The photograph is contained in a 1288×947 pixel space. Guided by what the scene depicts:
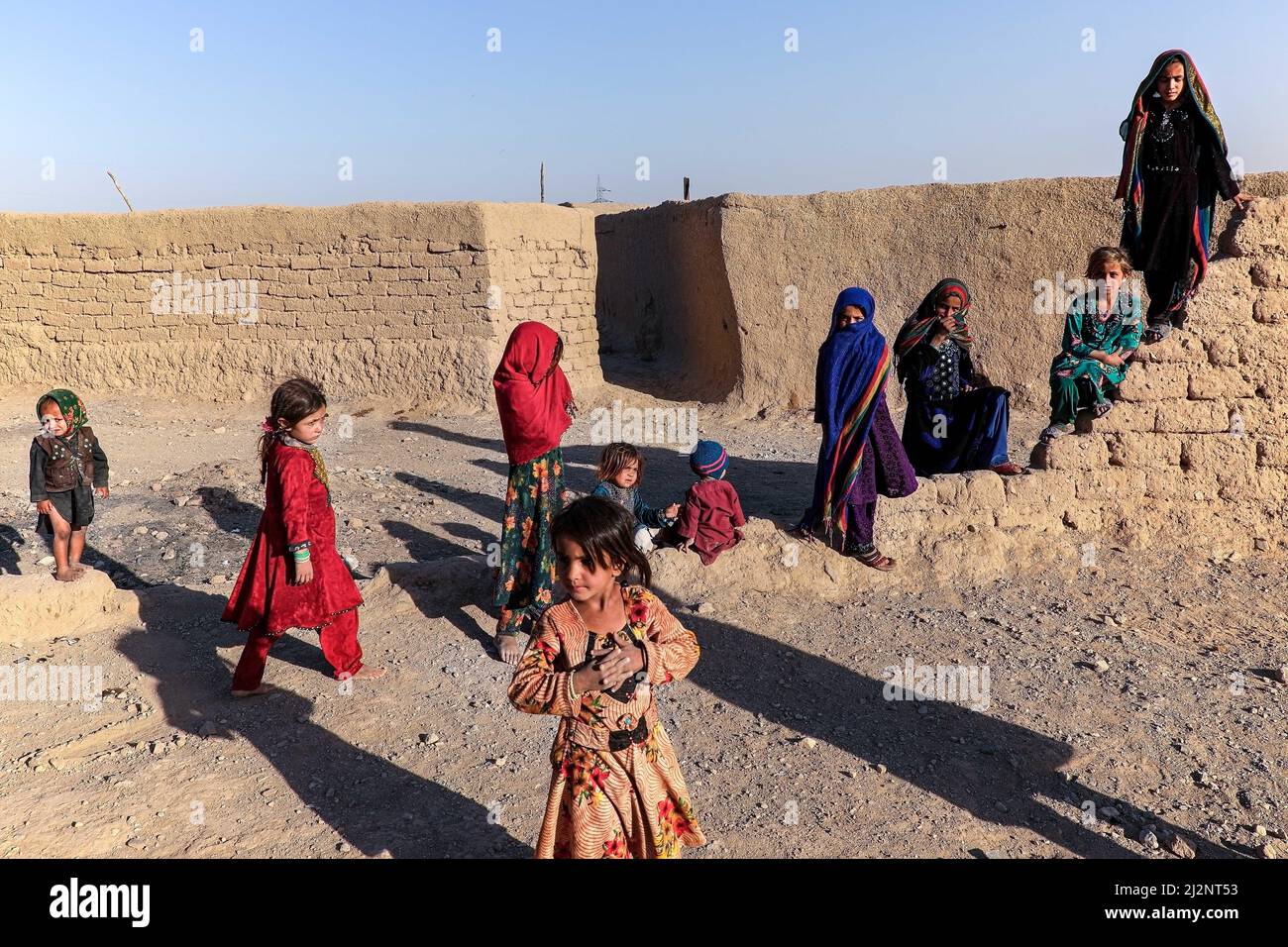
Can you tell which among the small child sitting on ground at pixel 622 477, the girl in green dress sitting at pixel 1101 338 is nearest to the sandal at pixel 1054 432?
the girl in green dress sitting at pixel 1101 338

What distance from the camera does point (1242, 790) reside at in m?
3.44

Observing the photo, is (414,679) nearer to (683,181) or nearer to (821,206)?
(821,206)

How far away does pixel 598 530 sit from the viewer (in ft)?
7.62

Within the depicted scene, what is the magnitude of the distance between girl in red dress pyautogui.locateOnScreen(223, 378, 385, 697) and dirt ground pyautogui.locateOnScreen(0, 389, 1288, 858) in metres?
0.21

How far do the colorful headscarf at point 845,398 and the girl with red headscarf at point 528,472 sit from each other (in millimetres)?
1469

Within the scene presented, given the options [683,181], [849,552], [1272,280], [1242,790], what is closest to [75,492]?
[849,552]

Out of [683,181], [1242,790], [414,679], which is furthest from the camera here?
[683,181]

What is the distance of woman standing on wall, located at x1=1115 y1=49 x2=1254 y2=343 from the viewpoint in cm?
557

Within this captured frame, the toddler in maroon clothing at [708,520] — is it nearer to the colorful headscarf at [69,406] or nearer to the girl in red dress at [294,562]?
the girl in red dress at [294,562]

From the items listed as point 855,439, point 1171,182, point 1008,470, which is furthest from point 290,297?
point 1171,182

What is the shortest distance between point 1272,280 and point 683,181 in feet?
53.9

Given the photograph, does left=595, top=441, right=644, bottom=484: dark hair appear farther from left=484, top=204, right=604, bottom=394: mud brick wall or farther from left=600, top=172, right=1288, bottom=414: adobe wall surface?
left=484, top=204, right=604, bottom=394: mud brick wall

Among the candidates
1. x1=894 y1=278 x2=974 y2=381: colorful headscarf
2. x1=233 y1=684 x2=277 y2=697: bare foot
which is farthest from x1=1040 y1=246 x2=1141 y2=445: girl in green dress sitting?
x1=233 y1=684 x2=277 y2=697: bare foot

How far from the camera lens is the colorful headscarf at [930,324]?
5.55 meters
